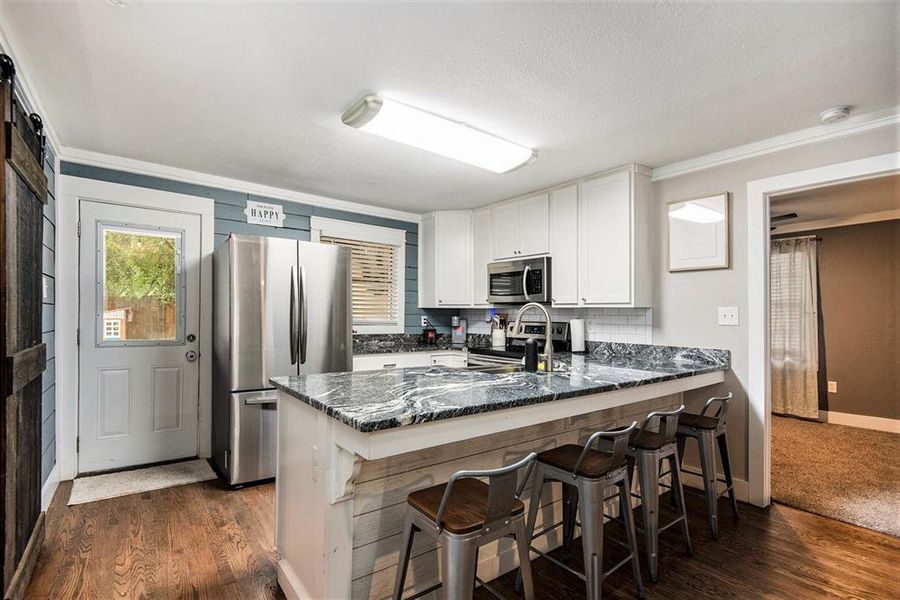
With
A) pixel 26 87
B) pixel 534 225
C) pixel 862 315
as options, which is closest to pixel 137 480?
pixel 26 87

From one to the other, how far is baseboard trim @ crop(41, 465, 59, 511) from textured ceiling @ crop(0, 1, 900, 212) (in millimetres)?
2185

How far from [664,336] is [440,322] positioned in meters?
2.49

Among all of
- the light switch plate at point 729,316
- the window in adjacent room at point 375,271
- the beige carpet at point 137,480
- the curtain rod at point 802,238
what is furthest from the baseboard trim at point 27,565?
the curtain rod at point 802,238

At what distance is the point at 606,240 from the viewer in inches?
138

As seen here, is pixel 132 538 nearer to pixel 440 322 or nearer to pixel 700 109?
pixel 440 322

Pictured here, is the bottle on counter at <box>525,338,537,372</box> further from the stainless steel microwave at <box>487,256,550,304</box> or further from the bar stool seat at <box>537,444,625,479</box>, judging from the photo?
the stainless steel microwave at <box>487,256,550,304</box>

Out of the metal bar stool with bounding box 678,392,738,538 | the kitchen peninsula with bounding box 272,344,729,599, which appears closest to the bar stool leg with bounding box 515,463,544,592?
the kitchen peninsula with bounding box 272,344,729,599

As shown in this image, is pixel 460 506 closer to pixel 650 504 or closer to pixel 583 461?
pixel 583 461

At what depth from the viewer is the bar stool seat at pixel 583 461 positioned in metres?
1.82

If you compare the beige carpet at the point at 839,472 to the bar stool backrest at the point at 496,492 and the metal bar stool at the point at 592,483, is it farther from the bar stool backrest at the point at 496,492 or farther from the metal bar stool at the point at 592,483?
the bar stool backrest at the point at 496,492

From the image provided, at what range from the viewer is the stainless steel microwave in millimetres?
3963

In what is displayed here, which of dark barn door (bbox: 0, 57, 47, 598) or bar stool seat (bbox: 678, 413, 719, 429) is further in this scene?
bar stool seat (bbox: 678, 413, 719, 429)

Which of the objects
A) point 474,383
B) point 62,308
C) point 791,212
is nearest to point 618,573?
point 474,383

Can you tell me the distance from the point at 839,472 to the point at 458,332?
3462 millimetres
